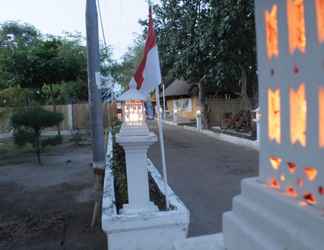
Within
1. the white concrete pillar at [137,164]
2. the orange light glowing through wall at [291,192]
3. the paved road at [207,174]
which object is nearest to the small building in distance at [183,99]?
the paved road at [207,174]

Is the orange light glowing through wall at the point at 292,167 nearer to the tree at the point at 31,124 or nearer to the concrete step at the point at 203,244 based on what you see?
the concrete step at the point at 203,244

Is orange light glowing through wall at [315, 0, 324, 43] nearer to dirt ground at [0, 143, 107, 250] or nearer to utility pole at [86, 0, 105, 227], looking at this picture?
dirt ground at [0, 143, 107, 250]

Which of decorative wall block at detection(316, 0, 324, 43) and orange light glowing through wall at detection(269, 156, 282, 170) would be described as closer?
decorative wall block at detection(316, 0, 324, 43)

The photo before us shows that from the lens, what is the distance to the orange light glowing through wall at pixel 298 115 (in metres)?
1.94

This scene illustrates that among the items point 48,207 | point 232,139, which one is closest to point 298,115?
point 48,207

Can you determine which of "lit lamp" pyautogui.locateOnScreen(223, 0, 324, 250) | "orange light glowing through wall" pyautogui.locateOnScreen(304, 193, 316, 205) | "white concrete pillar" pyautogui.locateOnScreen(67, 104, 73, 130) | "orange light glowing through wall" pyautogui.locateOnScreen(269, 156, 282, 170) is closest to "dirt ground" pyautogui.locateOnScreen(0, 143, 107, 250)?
"lit lamp" pyautogui.locateOnScreen(223, 0, 324, 250)

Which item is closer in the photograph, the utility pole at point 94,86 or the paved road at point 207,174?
the paved road at point 207,174

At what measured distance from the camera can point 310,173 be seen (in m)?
1.91

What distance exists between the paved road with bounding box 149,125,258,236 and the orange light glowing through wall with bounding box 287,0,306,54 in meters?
3.73

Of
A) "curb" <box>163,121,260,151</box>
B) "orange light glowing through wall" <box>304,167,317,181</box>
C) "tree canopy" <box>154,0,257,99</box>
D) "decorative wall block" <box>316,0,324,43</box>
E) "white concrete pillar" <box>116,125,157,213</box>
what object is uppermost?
"tree canopy" <box>154,0,257,99</box>

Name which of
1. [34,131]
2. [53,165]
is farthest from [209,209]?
[34,131]

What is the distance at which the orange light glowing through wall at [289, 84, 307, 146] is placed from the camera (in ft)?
6.38

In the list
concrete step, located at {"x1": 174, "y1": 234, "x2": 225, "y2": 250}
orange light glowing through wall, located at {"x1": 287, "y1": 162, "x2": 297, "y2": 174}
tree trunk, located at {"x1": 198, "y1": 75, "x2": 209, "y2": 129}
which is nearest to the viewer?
orange light glowing through wall, located at {"x1": 287, "y1": 162, "x2": 297, "y2": 174}

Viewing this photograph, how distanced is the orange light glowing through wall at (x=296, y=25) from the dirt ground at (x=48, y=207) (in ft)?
12.2
